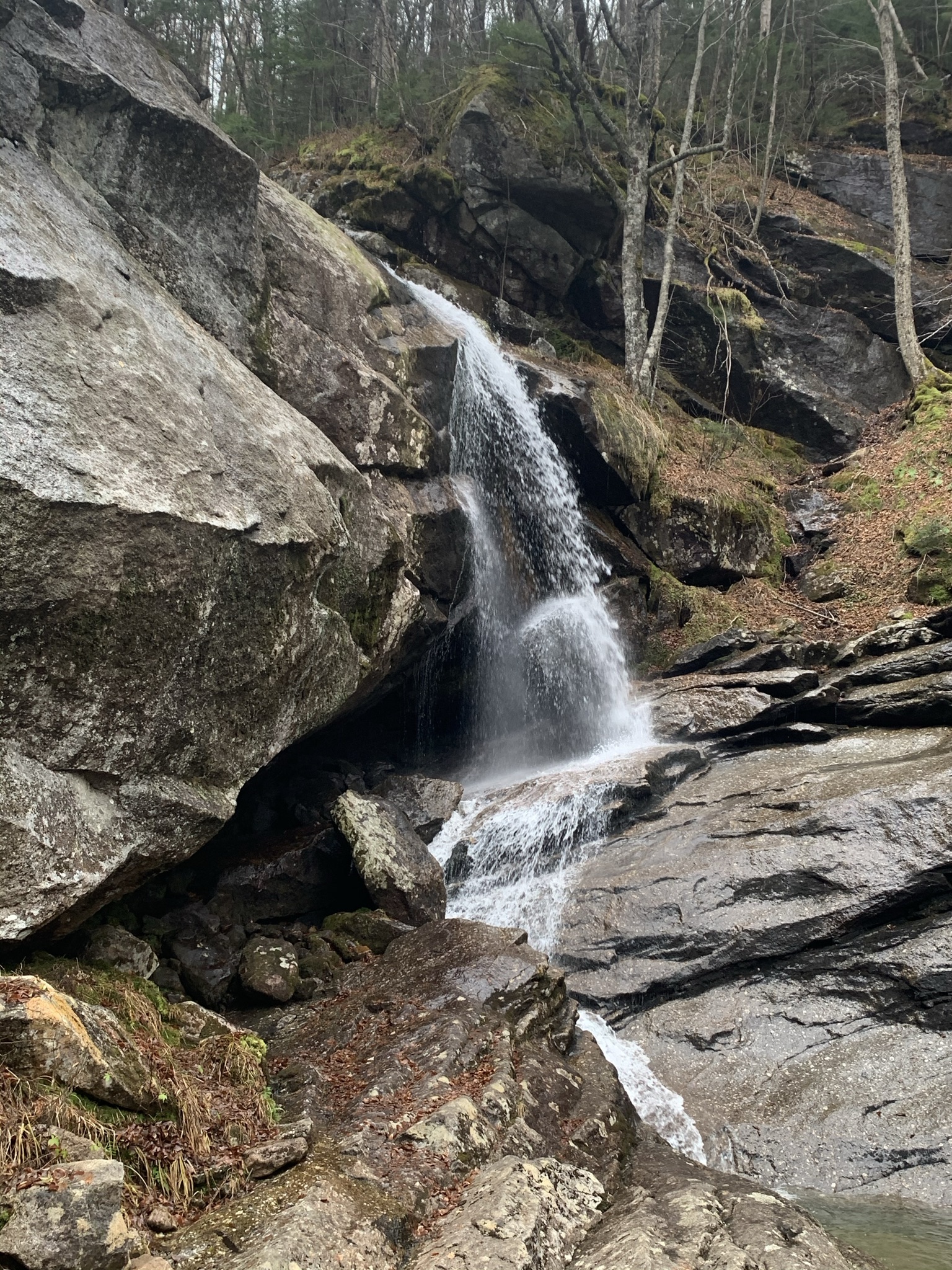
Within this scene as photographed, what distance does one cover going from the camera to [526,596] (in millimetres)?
14383

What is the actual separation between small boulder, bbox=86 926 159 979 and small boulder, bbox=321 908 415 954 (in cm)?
203

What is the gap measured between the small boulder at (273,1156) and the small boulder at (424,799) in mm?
5842

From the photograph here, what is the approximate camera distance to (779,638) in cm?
1306

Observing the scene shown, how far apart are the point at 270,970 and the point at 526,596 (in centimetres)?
868

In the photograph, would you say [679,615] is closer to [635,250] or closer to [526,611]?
[526,611]

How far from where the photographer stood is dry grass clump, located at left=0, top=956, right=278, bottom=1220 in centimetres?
349

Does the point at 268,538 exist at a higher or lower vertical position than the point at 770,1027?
higher

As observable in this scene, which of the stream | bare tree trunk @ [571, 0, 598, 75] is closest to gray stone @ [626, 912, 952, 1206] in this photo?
the stream

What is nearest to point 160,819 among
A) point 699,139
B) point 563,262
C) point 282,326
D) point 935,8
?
point 282,326

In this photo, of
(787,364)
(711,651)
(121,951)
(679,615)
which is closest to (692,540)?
(679,615)

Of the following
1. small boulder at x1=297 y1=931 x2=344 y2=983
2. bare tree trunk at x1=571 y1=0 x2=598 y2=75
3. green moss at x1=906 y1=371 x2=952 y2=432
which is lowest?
small boulder at x1=297 y1=931 x2=344 y2=983

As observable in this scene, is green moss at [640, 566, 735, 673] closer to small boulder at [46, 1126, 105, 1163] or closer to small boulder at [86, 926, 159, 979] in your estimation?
small boulder at [86, 926, 159, 979]

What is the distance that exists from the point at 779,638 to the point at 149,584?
10.4 meters

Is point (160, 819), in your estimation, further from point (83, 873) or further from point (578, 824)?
point (578, 824)
